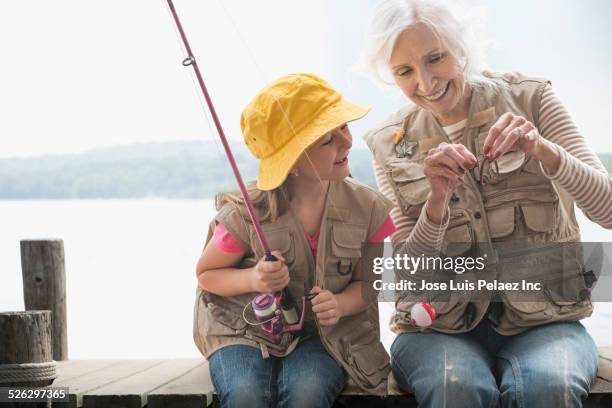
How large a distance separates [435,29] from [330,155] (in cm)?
38

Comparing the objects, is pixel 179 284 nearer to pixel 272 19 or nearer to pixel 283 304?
pixel 272 19

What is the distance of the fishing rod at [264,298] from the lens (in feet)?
5.81

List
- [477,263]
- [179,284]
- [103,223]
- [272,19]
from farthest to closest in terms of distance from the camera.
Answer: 1. [103,223]
2. [272,19]
3. [179,284]
4. [477,263]

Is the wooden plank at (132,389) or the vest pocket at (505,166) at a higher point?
the vest pocket at (505,166)

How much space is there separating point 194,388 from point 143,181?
43.6 feet

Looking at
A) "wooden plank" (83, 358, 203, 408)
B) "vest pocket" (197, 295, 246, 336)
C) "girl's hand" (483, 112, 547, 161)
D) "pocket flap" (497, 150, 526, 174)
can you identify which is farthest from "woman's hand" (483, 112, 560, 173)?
"wooden plank" (83, 358, 203, 408)

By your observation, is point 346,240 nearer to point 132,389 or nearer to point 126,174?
point 132,389

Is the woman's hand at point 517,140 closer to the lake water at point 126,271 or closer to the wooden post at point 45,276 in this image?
the lake water at point 126,271

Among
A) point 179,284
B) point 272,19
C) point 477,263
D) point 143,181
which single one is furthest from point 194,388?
point 143,181

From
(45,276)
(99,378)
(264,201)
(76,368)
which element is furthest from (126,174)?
(264,201)

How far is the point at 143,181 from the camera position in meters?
14.9

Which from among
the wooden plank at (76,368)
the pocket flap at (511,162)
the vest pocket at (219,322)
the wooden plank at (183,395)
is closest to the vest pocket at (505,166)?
the pocket flap at (511,162)

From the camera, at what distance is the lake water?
596 centimetres

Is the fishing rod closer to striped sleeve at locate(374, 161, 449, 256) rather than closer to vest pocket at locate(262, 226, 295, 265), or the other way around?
vest pocket at locate(262, 226, 295, 265)
